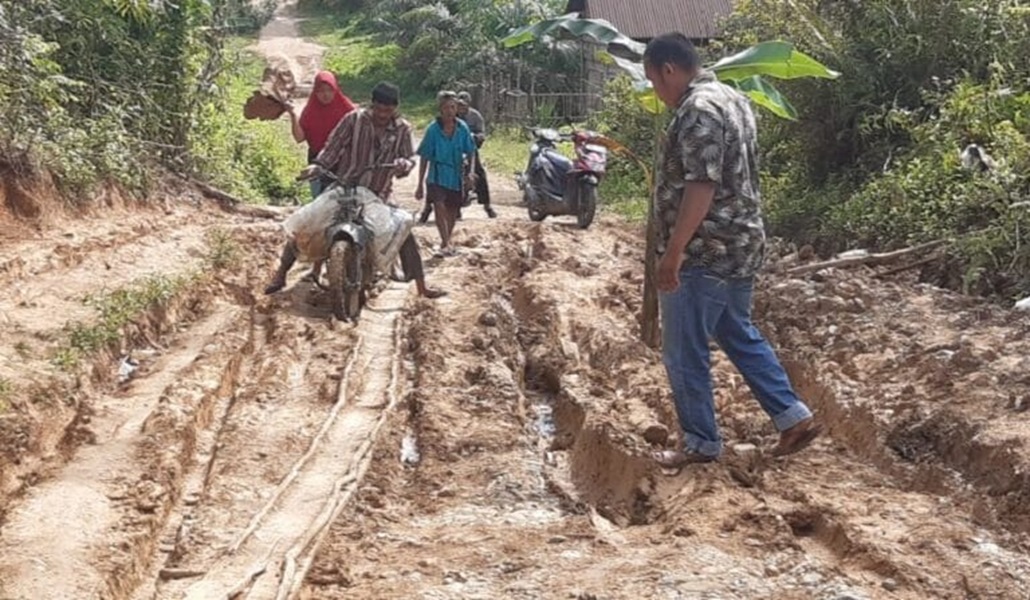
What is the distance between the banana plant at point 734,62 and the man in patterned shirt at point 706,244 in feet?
6.31

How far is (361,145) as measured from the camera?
8508mm

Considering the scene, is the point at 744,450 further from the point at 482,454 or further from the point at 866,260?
the point at 866,260

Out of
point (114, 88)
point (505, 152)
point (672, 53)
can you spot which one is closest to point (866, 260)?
point (672, 53)

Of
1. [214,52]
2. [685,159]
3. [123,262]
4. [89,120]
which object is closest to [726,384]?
[685,159]

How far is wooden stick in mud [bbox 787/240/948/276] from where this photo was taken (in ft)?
27.7

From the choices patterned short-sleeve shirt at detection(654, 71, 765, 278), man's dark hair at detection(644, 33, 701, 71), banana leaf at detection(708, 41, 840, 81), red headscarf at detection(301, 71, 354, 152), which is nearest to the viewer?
patterned short-sleeve shirt at detection(654, 71, 765, 278)

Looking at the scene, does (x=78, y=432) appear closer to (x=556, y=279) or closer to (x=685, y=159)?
(x=685, y=159)

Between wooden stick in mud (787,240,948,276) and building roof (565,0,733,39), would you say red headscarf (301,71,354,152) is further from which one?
building roof (565,0,733,39)

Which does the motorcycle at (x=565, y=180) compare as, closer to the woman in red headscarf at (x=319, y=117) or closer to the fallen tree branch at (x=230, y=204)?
the fallen tree branch at (x=230, y=204)

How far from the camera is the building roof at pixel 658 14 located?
86.5 ft

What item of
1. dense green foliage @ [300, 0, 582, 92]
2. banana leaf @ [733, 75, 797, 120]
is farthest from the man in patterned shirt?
dense green foliage @ [300, 0, 582, 92]

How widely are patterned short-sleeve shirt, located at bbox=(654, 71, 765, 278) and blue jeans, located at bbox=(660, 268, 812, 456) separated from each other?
86mm

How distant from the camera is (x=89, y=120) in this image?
11.4 m

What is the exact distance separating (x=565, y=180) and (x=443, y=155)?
285 cm
